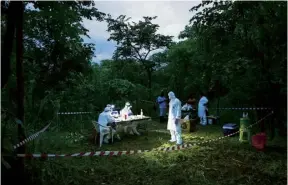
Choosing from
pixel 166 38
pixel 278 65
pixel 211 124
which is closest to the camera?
pixel 278 65

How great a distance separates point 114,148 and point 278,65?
184 inches

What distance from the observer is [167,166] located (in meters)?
6.68

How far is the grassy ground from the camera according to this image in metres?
5.72

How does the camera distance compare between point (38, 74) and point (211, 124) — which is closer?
point (38, 74)

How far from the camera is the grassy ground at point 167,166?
572cm

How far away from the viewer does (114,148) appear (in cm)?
864

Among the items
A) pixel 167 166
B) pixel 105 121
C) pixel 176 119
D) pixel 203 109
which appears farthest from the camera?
pixel 203 109

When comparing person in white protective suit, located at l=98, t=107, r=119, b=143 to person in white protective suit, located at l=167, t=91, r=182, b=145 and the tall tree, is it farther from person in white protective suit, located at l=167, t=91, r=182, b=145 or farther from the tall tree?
the tall tree

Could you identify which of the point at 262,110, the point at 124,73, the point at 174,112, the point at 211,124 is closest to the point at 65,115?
the point at 174,112

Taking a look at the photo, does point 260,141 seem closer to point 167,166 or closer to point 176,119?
point 176,119

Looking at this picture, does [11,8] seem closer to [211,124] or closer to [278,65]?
[278,65]

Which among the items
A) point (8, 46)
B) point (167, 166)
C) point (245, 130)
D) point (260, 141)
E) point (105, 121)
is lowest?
point (167, 166)

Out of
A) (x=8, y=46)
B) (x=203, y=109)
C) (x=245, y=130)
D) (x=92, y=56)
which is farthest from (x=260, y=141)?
(x=8, y=46)

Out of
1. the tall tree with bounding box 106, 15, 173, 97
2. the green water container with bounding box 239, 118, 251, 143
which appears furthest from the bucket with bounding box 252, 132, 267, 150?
the tall tree with bounding box 106, 15, 173, 97
